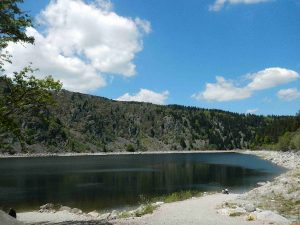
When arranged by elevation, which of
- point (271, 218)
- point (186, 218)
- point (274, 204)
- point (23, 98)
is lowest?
point (186, 218)

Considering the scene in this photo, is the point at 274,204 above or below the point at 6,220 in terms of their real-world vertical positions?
below

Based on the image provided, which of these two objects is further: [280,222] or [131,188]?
[131,188]

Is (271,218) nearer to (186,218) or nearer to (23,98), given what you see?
(186,218)

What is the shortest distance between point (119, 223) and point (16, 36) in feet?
45.0

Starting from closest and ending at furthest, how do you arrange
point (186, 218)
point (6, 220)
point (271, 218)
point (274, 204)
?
point (6, 220) < point (271, 218) < point (186, 218) < point (274, 204)

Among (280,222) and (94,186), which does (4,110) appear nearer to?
(280,222)

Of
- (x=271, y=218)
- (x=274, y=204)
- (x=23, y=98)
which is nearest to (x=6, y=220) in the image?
(x=23, y=98)

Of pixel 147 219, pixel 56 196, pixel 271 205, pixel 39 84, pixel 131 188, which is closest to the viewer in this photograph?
pixel 39 84

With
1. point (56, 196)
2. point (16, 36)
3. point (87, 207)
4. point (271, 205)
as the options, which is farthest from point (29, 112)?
point (56, 196)

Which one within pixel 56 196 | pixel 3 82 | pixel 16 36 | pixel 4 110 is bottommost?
pixel 56 196

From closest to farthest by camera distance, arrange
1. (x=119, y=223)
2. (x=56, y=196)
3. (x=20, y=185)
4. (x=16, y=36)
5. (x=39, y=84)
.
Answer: (x=16, y=36) < (x=39, y=84) < (x=119, y=223) < (x=56, y=196) < (x=20, y=185)

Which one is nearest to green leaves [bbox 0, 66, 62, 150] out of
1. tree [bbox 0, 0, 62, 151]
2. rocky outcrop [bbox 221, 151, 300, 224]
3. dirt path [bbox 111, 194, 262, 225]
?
tree [bbox 0, 0, 62, 151]

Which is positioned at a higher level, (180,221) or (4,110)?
(4,110)

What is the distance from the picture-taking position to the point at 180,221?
28203mm
